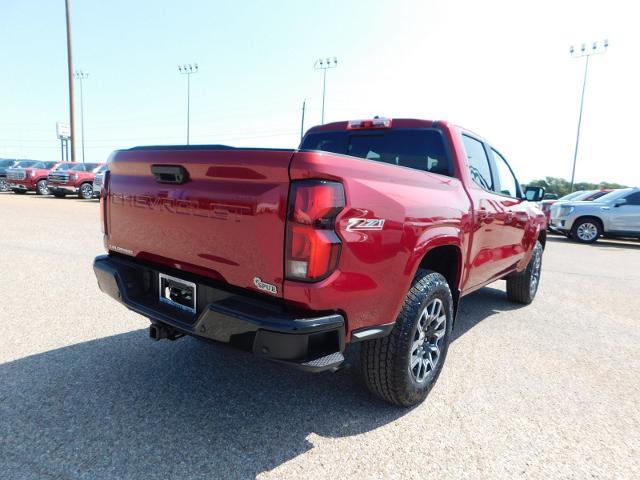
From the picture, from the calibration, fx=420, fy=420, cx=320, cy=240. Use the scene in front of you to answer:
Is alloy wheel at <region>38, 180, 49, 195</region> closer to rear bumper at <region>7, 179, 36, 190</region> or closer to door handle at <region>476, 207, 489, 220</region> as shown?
rear bumper at <region>7, 179, 36, 190</region>

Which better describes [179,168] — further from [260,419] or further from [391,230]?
[260,419]

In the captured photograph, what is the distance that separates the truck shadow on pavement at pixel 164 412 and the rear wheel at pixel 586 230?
41.2 ft

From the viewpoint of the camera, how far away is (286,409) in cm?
260

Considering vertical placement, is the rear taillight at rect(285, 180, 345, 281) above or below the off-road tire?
above

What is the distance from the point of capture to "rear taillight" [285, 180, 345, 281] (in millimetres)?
1888

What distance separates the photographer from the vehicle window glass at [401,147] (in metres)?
3.28

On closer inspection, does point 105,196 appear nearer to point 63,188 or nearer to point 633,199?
point 633,199

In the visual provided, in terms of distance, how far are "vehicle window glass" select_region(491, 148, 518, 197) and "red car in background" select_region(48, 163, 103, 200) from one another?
2011 centimetres

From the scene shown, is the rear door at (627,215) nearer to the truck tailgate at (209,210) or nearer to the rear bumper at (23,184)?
the truck tailgate at (209,210)

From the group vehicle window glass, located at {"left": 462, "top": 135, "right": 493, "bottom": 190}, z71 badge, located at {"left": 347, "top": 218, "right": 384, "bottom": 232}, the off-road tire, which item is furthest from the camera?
the off-road tire

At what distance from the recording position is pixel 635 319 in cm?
494

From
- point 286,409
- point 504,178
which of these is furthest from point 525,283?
point 286,409

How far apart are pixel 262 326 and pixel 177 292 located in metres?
0.78

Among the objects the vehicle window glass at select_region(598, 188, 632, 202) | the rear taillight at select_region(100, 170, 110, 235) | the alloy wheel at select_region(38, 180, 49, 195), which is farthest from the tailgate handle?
the alloy wheel at select_region(38, 180, 49, 195)
